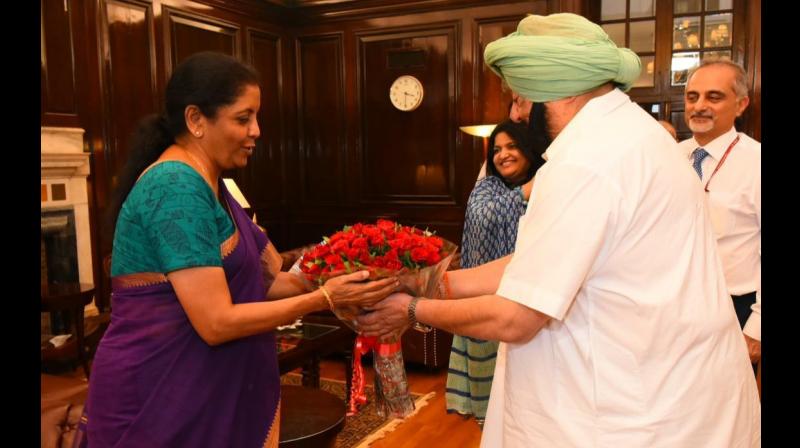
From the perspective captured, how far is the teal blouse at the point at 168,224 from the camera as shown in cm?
158

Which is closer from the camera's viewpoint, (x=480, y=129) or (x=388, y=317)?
(x=388, y=317)

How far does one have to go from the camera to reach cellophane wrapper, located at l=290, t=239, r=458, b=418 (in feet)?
6.23

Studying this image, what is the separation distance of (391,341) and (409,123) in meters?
5.70

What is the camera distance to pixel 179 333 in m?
1.65

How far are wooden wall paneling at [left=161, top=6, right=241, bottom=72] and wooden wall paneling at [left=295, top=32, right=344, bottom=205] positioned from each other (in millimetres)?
978

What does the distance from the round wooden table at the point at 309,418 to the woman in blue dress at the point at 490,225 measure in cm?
75

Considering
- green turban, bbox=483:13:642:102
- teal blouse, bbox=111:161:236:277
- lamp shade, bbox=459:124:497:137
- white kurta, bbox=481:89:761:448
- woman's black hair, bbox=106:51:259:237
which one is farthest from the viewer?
lamp shade, bbox=459:124:497:137

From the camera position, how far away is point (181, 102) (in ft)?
5.68

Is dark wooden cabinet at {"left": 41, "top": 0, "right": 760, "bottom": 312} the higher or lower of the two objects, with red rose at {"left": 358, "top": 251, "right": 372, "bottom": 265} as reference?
higher

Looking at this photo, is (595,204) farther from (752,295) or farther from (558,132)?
(752,295)

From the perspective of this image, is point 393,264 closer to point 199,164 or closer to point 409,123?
point 199,164

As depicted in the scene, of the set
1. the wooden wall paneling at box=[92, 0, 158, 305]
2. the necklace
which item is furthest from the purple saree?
the wooden wall paneling at box=[92, 0, 158, 305]

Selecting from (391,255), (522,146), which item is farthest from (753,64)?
(391,255)

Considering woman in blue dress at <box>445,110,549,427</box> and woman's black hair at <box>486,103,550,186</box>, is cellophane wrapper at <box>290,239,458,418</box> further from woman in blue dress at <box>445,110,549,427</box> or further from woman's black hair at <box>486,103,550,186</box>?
woman's black hair at <box>486,103,550,186</box>
